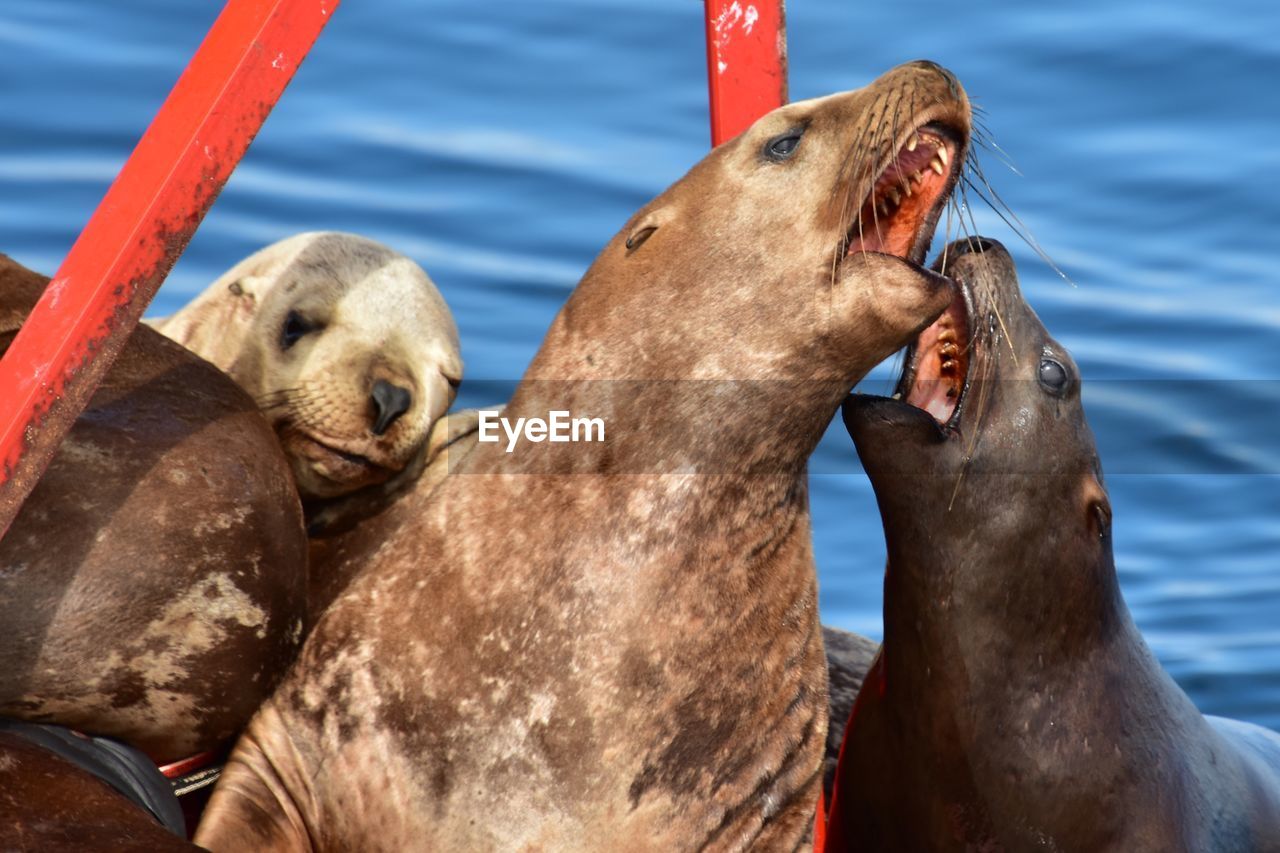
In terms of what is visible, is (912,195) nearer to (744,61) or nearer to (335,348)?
(744,61)

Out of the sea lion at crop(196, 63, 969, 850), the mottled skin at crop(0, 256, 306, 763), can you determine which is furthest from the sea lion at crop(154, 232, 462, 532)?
the sea lion at crop(196, 63, 969, 850)

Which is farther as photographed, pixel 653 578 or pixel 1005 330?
pixel 1005 330

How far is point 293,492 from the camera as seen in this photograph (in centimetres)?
471

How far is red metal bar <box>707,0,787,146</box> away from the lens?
5.14 meters

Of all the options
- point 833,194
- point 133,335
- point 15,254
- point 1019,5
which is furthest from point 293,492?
point 1019,5

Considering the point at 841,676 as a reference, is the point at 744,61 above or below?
above

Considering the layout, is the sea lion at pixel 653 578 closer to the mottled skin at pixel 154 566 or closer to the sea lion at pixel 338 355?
the mottled skin at pixel 154 566

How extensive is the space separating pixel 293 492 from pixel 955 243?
1567 mm

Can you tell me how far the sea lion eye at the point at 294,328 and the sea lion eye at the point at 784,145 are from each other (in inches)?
57.7

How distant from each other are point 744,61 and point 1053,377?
970mm

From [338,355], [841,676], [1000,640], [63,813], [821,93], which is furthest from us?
[821,93]

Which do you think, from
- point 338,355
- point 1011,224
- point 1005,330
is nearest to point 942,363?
point 1005,330

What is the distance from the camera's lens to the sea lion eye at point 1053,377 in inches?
206

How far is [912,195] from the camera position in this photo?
184 inches
